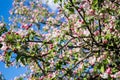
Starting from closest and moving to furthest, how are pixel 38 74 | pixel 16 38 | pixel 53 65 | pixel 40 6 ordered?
pixel 16 38 → pixel 53 65 → pixel 38 74 → pixel 40 6

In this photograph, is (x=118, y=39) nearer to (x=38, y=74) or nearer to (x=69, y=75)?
(x=69, y=75)

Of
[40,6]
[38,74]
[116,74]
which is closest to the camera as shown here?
[116,74]

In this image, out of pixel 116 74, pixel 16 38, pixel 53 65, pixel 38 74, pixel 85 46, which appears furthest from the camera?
pixel 38 74

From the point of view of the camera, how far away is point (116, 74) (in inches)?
276

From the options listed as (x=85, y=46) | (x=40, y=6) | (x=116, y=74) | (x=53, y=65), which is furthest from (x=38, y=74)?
(x=40, y=6)

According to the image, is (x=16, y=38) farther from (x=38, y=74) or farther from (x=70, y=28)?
(x=38, y=74)

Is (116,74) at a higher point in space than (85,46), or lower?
lower

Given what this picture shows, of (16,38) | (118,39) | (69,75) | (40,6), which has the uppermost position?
(40,6)

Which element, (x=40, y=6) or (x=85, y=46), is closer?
(x=85, y=46)

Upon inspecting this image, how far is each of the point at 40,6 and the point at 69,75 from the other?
8.65 metres

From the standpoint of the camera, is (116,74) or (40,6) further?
(40,6)

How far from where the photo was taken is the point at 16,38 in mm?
7676

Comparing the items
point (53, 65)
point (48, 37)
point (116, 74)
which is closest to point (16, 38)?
point (48, 37)

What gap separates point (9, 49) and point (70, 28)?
4.57 ft
